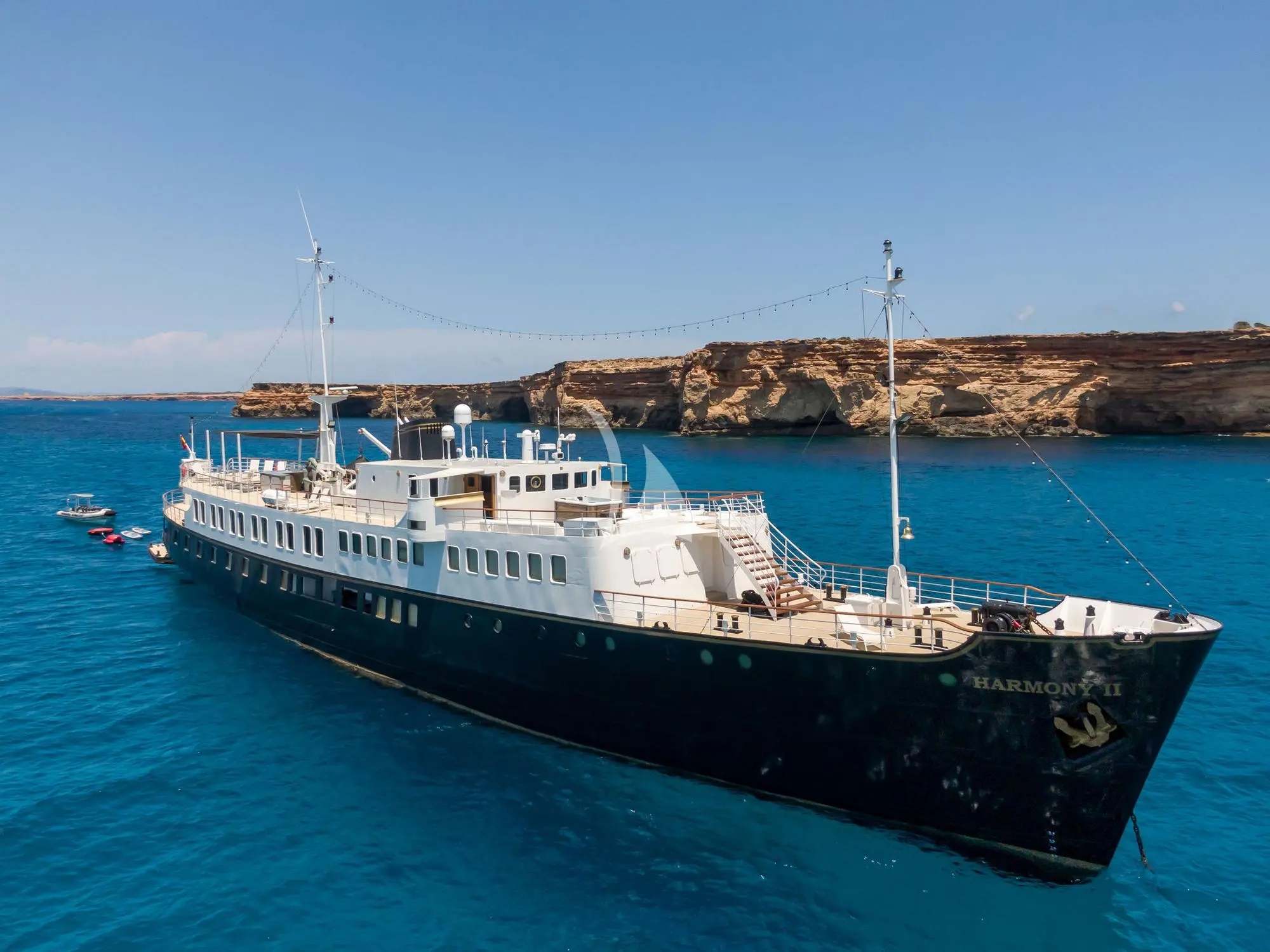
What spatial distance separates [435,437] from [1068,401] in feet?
305

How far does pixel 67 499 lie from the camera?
5678cm

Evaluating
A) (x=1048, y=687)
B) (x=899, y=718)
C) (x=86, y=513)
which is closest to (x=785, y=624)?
(x=899, y=718)

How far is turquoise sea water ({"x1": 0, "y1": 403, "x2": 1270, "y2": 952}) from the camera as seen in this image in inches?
512

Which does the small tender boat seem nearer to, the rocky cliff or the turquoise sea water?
the turquoise sea water

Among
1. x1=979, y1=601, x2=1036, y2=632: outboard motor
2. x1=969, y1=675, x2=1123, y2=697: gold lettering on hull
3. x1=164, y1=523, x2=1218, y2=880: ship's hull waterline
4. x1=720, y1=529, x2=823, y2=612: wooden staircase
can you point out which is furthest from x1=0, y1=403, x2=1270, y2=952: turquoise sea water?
x1=720, y1=529, x2=823, y2=612: wooden staircase

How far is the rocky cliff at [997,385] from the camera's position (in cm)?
9075

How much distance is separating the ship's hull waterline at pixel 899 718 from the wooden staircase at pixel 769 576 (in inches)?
114

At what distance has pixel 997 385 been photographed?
312ft

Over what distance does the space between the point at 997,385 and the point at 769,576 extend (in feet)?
289

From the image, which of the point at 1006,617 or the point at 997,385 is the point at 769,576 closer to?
the point at 1006,617

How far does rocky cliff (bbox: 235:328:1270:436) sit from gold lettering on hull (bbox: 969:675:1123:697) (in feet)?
252

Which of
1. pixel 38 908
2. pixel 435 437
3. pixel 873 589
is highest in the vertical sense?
pixel 435 437

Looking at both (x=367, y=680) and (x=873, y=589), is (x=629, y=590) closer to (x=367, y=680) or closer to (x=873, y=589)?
(x=367, y=680)

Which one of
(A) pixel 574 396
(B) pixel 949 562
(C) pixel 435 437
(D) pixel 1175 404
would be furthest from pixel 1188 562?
(A) pixel 574 396
